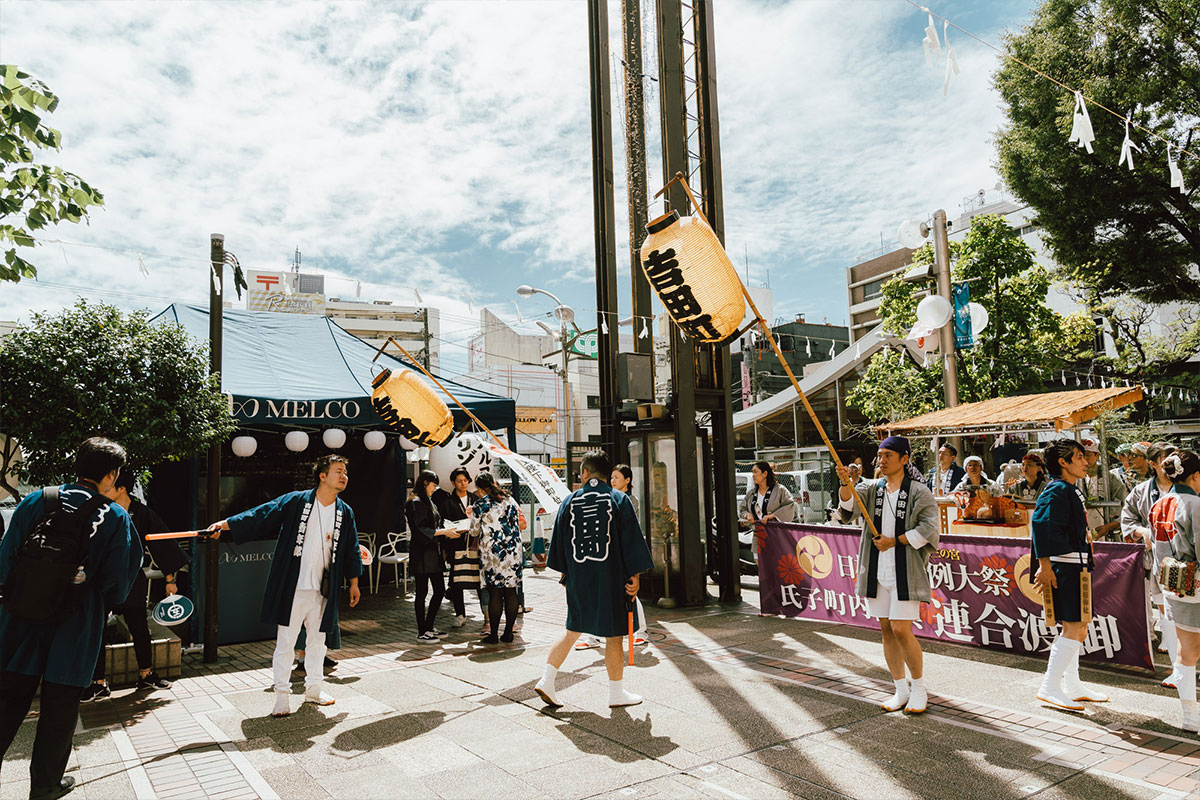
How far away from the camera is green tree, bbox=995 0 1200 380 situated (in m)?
16.1

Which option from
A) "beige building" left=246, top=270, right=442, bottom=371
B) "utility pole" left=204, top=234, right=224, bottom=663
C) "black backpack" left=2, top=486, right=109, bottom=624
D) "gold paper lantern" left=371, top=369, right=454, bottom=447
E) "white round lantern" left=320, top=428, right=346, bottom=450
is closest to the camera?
"black backpack" left=2, top=486, right=109, bottom=624

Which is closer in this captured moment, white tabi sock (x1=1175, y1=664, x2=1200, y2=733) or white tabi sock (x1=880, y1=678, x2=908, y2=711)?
white tabi sock (x1=1175, y1=664, x2=1200, y2=733)

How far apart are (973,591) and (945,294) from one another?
546 centimetres

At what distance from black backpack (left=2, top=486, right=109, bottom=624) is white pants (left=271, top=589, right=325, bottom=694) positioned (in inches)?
65.7

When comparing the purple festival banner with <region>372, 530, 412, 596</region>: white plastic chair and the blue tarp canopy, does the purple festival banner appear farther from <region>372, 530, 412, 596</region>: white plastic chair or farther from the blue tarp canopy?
<region>372, 530, 412, 596</region>: white plastic chair

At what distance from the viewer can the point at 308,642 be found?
5.61m

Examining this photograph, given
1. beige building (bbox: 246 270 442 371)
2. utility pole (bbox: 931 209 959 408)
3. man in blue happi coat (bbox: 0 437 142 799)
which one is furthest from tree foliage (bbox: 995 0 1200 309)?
beige building (bbox: 246 270 442 371)

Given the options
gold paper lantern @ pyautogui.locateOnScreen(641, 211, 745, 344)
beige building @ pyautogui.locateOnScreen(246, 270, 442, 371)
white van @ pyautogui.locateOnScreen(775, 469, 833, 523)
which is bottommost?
white van @ pyautogui.locateOnScreen(775, 469, 833, 523)

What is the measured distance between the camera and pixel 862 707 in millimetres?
5254

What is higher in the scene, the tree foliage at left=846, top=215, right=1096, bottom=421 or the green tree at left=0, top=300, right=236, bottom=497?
the tree foliage at left=846, top=215, right=1096, bottom=421

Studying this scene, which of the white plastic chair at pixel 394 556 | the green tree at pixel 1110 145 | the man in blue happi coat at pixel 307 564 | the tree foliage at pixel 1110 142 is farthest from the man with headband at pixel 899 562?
the tree foliage at pixel 1110 142

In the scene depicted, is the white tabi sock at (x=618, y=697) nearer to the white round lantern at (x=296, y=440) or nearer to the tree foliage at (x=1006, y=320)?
the white round lantern at (x=296, y=440)

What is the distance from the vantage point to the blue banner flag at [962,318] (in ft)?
37.5

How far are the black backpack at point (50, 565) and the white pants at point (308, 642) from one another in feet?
5.47
